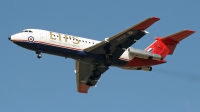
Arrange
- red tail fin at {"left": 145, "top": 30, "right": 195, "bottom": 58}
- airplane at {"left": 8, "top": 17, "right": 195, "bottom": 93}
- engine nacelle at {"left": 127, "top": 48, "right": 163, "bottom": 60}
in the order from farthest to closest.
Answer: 1. red tail fin at {"left": 145, "top": 30, "right": 195, "bottom": 58}
2. engine nacelle at {"left": 127, "top": 48, "right": 163, "bottom": 60}
3. airplane at {"left": 8, "top": 17, "right": 195, "bottom": 93}

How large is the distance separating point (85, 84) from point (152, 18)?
53.2 feet

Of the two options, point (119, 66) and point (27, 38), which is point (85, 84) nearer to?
point (119, 66)

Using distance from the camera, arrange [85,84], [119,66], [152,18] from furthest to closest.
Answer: [85,84] → [119,66] → [152,18]

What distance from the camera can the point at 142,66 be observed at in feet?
199

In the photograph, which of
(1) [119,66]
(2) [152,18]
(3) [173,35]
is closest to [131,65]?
(1) [119,66]

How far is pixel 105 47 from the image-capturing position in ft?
187

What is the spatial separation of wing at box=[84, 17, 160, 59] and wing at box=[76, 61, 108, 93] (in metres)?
4.60

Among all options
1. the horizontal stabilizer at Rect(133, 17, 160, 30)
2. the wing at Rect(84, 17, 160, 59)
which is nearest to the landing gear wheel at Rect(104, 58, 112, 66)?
the wing at Rect(84, 17, 160, 59)

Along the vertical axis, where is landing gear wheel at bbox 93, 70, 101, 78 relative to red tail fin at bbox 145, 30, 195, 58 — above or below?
below

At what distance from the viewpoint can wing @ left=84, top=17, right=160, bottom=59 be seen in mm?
54088

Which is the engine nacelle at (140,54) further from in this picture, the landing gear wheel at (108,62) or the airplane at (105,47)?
the landing gear wheel at (108,62)

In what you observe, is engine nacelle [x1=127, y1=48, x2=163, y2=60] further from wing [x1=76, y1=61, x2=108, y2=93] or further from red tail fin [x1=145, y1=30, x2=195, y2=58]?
wing [x1=76, y1=61, x2=108, y2=93]

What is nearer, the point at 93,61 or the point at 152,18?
the point at 152,18

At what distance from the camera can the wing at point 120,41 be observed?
54.1 m
